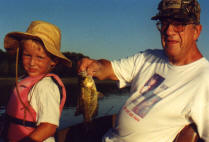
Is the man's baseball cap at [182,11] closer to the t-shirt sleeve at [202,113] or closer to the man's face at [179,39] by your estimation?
the man's face at [179,39]

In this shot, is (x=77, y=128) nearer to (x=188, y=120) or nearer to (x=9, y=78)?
(x=188, y=120)

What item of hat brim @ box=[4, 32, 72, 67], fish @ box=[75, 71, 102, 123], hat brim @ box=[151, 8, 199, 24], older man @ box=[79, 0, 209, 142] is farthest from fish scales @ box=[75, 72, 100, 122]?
hat brim @ box=[151, 8, 199, 24]

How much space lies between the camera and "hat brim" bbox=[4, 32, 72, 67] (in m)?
2.80

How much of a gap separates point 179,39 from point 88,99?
5.04 feet

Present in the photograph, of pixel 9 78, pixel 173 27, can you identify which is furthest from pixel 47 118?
pixel 9 78

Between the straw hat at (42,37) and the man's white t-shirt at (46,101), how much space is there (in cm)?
44

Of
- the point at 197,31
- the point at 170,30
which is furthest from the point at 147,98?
the point at 197,31

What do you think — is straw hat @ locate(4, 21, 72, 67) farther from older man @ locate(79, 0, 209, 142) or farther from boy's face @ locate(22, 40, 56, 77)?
older man @ locate(79, 0, 209, 142)

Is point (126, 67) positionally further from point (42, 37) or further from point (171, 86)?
point (42, 37)

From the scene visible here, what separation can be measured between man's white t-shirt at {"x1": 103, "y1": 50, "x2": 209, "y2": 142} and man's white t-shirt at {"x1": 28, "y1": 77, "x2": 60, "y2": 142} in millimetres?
848

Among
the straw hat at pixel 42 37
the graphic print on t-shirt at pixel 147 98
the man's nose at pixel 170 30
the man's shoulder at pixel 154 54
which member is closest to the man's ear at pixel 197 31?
the man's nose at pixel 170 30

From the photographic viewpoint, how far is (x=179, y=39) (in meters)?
2.71

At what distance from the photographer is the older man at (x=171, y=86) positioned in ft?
8.07

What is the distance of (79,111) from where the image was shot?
343 cm
